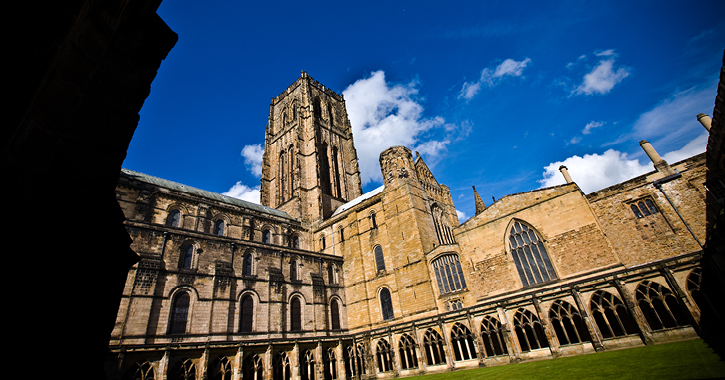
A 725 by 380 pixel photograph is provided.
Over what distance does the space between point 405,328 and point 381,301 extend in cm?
544

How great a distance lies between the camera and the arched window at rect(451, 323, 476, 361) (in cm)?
1659

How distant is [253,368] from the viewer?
18.1 metres

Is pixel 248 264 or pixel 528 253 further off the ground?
pixel 248 264

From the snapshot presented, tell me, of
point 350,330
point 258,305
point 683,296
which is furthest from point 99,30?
point 350,330

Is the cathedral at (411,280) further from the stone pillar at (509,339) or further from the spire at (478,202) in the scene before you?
the spire at (478,202)

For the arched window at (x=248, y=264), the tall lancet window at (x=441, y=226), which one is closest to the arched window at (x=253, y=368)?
the arched window at (x=248, y=264)

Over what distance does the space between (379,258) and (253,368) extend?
12.1m

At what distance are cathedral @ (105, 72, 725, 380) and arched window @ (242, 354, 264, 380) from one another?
7 cm

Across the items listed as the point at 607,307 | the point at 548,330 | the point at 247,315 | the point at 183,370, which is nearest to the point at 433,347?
the point at 548,330

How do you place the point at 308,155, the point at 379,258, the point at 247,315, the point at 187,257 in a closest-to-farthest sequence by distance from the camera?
the point at 187,257, the point at 247,315, the point at 379,258, the point at 308,155

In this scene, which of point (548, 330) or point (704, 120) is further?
point (704, 120)

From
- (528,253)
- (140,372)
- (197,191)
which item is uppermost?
(197,191)

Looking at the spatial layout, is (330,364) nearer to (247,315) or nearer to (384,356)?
(384,356)

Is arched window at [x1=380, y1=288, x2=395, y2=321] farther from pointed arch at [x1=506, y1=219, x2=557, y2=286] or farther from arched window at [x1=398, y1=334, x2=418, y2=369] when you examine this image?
pointed arch at [x1=506, y1=219, x2=557, y2=286]
